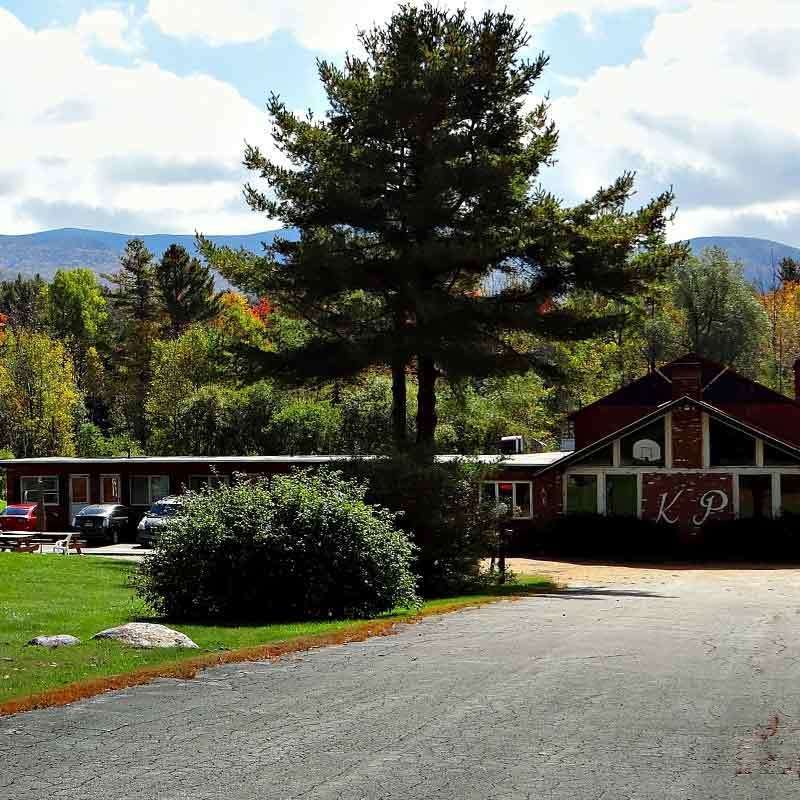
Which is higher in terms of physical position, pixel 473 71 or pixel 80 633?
pixel 473 71

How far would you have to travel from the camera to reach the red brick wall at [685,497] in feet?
139

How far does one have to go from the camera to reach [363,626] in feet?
61.1

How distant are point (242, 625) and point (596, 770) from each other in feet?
37.1

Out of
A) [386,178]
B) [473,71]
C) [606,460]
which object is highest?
[473,71]

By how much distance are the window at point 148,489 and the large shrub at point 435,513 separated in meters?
25.6

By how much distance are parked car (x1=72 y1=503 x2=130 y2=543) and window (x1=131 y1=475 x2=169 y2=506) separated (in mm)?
2930

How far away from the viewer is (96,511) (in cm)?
4806

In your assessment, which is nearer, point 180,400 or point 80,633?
point 80,633

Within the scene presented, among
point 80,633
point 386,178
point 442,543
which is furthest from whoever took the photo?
point 386,178

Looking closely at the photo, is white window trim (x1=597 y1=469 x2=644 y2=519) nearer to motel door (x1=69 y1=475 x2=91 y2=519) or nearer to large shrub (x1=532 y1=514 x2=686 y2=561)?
large shrub (x1=532 y1=514 x2=686 y2=561)

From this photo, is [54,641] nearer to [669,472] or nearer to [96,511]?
[669,472]

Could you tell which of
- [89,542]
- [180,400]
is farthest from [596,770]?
[180,400]

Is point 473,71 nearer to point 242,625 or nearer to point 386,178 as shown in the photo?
point 386,178

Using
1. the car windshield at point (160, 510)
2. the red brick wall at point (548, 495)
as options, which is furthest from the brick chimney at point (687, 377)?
the car windshield at point (160, 510)
